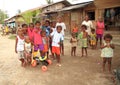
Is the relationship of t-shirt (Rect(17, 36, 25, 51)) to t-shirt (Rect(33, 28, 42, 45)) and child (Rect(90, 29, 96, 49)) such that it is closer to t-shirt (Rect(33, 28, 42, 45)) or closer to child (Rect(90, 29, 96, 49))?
t-shirt (Rect(33, 28, 42, 45))

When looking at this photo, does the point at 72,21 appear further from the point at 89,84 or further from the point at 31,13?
the point at 89,84

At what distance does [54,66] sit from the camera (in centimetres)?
796

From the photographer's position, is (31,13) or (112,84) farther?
(31,13)

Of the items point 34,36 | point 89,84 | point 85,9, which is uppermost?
point 85,9

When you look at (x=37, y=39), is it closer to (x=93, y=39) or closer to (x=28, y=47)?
(x=28, y=47)

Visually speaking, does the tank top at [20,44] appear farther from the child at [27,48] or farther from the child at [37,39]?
the child at [37,39]

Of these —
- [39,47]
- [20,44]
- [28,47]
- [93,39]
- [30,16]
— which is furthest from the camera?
[30,16]

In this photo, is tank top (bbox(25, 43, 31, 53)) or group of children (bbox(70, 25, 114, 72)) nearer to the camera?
group of children (bbox(70, 25, 114, 72))

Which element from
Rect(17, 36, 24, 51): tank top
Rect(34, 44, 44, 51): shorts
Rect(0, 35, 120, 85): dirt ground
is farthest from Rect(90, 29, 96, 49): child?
Rect(17, 36, 24, 51): tank top

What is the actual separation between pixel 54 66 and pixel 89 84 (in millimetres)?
2285

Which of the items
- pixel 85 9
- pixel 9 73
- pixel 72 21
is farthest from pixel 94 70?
pixel 72 21

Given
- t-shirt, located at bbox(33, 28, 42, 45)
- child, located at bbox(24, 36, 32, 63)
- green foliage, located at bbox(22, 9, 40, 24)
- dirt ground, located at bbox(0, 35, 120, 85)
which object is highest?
green foliage, located at bbox(22, 9, 40, 24)

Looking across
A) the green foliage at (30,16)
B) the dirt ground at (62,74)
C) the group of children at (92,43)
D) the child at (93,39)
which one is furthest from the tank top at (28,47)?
the green foliage at (30,16)

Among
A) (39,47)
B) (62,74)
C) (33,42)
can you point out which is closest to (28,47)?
(33,42)
